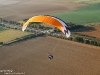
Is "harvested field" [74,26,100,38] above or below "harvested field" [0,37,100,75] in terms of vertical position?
above

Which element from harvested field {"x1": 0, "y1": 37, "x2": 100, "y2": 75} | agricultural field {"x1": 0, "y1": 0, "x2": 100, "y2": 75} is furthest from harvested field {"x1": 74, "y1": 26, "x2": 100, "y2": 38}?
harvested field {"x1": 0, "y1": 37, "x2": 100, "y2": 75}

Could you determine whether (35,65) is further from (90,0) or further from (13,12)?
(90,0)

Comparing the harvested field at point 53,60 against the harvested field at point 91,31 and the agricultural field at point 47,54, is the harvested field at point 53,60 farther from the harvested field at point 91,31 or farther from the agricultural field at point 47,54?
the harvested field at point 91,31

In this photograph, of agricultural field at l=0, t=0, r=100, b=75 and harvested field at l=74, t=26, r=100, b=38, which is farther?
harvested field at l=74, t=26, r=100, b=38

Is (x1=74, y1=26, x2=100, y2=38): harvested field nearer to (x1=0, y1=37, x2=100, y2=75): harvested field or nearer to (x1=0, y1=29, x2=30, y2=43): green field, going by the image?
(x1=0, y1=37, x2=100, y2=75): harvested field

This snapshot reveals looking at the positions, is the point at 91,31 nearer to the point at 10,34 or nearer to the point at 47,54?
the point at 47,54

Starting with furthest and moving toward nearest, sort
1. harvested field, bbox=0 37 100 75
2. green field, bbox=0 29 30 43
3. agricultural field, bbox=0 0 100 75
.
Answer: green field, bbox=0 29 30 43 → agricultural field, bbox=0 0 100 75 → harvested field, bbox=0 37 100 75

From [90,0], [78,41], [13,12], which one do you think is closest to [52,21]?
[78,41]

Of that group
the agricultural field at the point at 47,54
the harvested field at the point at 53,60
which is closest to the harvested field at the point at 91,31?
the agricultural field at the point at 47,54
